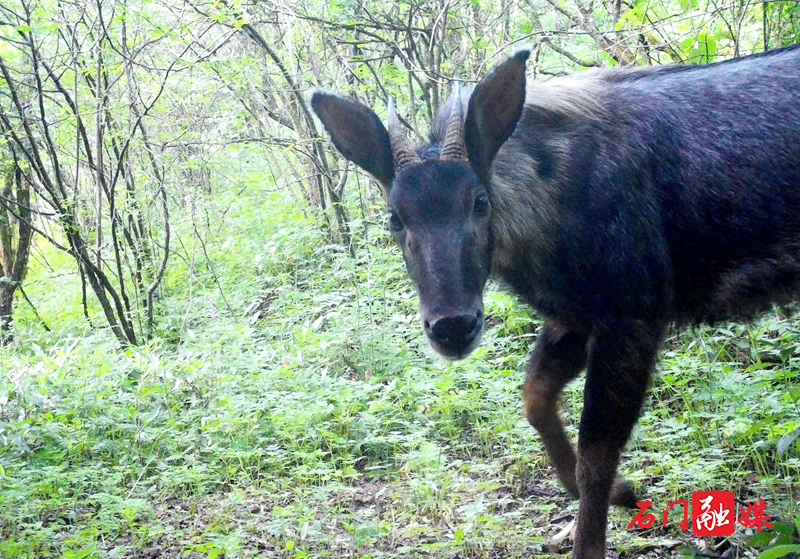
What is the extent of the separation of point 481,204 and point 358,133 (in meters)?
0.74

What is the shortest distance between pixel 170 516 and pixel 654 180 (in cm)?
301

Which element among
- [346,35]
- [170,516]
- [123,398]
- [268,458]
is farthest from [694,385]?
[346,35]

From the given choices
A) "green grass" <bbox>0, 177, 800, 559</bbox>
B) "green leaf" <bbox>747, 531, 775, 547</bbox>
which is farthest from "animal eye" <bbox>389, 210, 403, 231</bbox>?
"green leaf" <bbox>747, 531, 775, 547</bbox>

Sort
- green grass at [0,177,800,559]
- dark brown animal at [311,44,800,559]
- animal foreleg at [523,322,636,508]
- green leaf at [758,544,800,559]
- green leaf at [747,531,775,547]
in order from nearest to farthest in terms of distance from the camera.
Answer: green leaf at [758,544,800,559]
green leaf at [747,531,775,547]
dark brown animal at [311,44,800,559]
green grass at [0,177,800,559]
animal foreleg at [523,322,636,508]

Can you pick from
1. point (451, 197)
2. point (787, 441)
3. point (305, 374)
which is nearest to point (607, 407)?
point (787, 441)

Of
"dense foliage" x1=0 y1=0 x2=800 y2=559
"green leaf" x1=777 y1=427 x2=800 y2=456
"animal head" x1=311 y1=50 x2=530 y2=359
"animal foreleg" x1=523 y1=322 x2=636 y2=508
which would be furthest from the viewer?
"animal foreleg" x1=523 y1=322 x2=636 y2=508

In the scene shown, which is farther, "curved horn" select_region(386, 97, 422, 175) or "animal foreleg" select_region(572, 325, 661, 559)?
"curved horn" select_region(386, 97, 422, 175)

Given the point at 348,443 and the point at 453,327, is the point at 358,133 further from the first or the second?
the point at 348,443

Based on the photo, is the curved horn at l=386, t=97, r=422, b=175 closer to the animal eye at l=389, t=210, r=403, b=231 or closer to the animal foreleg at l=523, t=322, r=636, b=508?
the animal eye at l=389, t=210, r=403, b=231

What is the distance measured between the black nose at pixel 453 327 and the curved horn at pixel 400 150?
80cm

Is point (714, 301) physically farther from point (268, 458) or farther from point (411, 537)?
point (268, 458)

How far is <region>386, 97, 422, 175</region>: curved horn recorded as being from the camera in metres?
3.85

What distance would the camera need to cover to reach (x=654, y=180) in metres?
3.95

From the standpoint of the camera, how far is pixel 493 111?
3.86 meters
